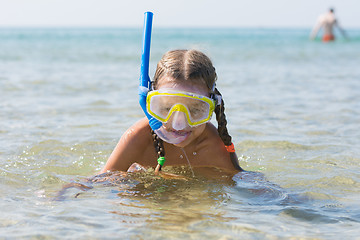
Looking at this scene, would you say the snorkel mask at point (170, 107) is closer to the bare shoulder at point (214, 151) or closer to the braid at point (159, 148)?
the braid at point (159, 148)

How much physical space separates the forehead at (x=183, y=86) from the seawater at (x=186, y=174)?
463mm

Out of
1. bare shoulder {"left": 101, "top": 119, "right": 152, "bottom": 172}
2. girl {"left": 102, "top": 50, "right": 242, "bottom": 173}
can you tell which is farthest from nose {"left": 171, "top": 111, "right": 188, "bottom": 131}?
bare shoulder {"left": 101, "top": 119, "right": 152, "bottom": 172}

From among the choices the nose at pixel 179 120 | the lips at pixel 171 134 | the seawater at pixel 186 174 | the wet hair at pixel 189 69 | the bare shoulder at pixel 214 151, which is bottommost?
the seawater at pixel 186 174

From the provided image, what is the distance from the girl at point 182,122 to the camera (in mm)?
3008

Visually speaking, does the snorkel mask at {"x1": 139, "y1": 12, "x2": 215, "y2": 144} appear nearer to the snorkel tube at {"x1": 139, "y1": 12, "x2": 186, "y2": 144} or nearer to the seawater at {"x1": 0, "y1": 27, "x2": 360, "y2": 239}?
the snorkel tube at {"x1": 139, "y1": 12, "x2": 186, "y2": 144}

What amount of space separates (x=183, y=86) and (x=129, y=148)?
2.34 feet

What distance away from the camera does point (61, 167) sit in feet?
13.2

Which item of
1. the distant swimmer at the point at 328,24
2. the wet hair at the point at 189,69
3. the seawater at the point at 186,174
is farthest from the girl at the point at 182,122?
the distant swimmer at the point at 328,24

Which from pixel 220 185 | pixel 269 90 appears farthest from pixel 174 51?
pixel 269 90

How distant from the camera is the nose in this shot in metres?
2.95

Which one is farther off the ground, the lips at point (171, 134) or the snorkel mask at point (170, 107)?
the snorkel mask at point (170, 107)

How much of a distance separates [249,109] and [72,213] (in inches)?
172

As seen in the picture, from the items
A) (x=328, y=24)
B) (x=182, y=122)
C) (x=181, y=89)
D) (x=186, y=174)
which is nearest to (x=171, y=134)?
(x=182, y=122)

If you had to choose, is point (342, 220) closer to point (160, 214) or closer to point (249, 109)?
point (160, 214)
